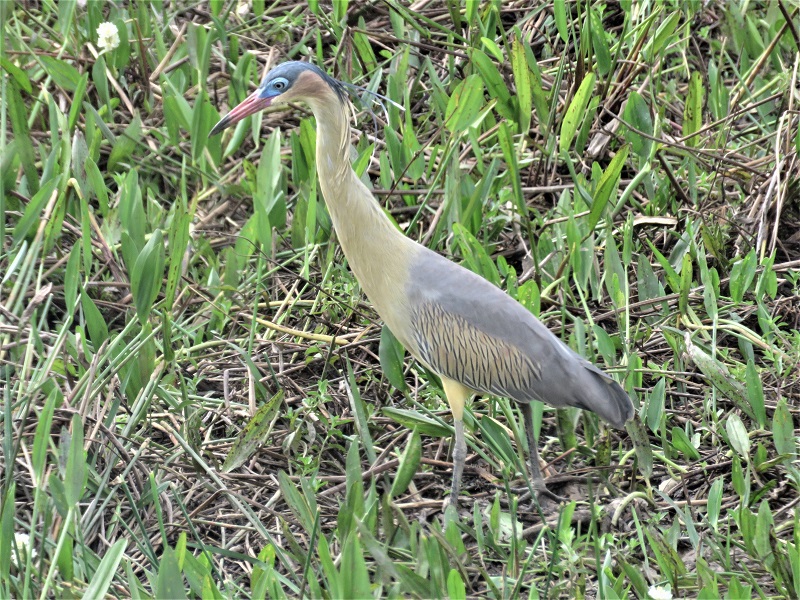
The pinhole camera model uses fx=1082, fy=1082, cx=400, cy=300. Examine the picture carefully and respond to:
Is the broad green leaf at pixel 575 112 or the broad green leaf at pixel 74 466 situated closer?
the broad green leaf at pixel 74 466

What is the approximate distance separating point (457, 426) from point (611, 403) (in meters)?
0.45

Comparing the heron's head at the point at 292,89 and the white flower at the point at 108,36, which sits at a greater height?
the heron's head at the point at 292,89

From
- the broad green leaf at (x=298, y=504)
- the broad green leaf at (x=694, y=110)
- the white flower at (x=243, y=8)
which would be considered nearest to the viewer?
the broad green leaf at (x=298, y=504)

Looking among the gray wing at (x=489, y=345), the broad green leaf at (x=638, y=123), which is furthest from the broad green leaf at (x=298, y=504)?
the broad green leaf at (x=638, y=123)

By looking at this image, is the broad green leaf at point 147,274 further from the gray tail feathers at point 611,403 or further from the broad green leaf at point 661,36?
the broad green leaf at point 661,36

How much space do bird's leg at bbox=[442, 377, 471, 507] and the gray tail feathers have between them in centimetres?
38

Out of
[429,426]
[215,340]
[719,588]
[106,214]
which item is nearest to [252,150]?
[106,214]

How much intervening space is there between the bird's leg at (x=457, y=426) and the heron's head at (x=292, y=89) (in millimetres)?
910

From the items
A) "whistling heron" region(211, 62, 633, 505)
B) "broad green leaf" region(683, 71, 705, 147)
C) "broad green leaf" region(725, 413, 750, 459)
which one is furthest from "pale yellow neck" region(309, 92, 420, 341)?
"broad green leaf" region(683, 71, 705, 147)

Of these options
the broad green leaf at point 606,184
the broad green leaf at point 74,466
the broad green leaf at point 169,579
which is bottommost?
the broad green leaf at point 169,579

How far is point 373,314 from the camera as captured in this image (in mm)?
3855

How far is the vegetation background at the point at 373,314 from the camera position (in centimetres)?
275

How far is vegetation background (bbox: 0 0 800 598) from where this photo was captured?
275cm

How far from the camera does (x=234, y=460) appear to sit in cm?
310
